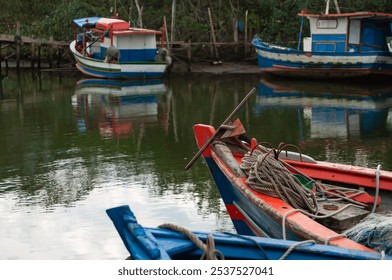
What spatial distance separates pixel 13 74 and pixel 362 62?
548 inches

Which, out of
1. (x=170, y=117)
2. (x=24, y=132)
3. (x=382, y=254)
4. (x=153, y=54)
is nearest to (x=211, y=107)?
(x=170, y=117)

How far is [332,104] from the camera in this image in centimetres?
1964

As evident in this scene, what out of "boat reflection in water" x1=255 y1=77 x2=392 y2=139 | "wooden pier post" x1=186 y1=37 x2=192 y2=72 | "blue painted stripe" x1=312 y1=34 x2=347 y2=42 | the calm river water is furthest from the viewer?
"wooden pier post" x1=186 y1=37 x2=192 y2=72

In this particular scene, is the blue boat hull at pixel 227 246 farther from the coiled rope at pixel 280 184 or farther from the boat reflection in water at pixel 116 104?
the boat reflection in water at pixel 116 104

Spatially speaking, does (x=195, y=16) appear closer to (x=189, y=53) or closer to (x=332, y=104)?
(x=189, y=53)

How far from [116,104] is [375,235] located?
14.7 m

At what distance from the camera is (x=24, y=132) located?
1562cm

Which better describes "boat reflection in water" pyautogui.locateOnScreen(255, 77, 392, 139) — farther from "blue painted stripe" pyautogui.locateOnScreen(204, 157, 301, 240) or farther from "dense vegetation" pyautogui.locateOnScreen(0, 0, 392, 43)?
"blue painted stripe" pyautogui.locateOnScreen(204, 157, 301, 240)

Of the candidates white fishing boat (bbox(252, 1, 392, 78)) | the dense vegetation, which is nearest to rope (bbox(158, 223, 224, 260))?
white fishing boat (bbox(252, 1, 392, 78))

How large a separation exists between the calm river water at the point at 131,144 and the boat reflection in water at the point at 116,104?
29 mm

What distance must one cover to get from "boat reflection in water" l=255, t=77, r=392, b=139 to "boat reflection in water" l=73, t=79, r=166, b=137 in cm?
300

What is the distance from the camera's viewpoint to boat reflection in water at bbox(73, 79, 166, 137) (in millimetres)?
16406

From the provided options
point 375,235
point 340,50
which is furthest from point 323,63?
point 375,235

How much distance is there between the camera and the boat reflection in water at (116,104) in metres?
16.4
